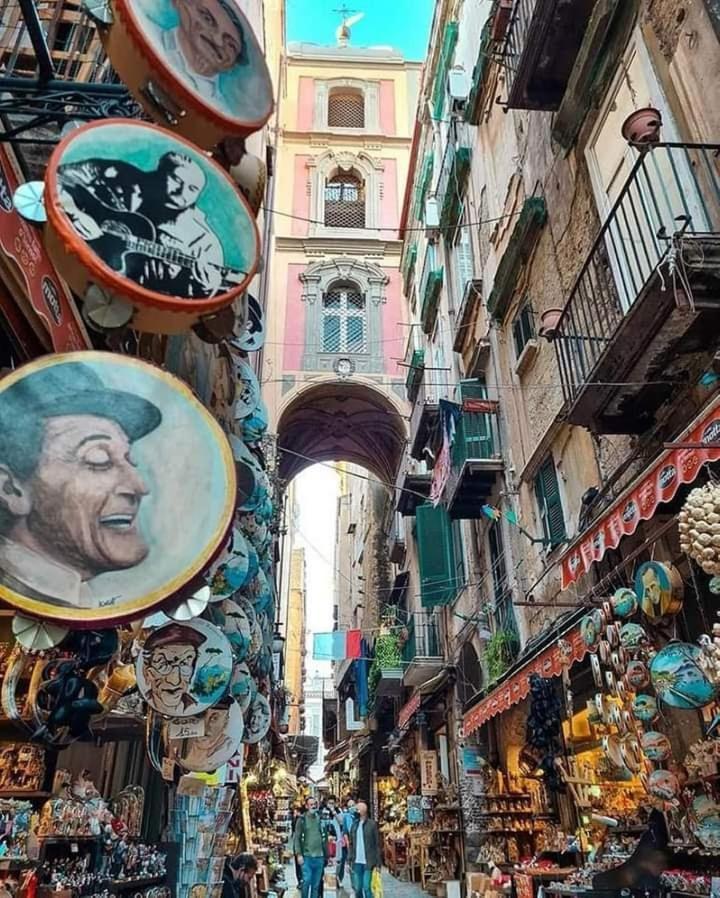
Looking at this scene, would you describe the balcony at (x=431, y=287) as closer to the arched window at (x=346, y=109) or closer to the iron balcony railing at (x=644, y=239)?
the iron balcony railing at (x=644, y=239)

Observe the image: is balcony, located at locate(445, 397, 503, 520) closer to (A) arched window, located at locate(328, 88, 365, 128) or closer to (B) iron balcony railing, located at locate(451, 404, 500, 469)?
(B) iron balcony railing, located at locate(451, 404, 500, 469)

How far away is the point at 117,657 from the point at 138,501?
3.19 m

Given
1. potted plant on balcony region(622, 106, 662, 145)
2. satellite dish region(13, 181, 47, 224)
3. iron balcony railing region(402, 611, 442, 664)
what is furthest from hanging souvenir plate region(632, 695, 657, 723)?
iron balcony railing region(402, 611, 442, 664)

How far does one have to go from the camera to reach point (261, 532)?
36.5ft

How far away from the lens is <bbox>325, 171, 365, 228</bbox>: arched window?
28625 mm

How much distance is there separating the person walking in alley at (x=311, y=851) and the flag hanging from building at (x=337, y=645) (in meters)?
7.55

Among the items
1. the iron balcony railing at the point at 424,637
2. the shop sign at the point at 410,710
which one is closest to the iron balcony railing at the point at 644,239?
the iron balcony railing at the point at 424,637

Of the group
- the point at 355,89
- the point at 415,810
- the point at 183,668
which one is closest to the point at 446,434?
the point at 183,668

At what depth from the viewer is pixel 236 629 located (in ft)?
26.7

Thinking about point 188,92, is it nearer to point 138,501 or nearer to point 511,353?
point 138,501

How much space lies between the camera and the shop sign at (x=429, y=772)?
52.2ft

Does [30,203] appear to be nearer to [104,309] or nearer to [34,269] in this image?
[34,269]

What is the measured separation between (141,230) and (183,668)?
4.03 m

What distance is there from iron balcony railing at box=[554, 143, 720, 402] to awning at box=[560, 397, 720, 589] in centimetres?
126
